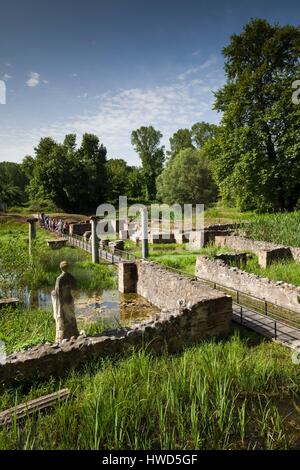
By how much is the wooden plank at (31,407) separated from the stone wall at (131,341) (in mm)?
984

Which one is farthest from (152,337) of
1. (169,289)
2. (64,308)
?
(169,289)

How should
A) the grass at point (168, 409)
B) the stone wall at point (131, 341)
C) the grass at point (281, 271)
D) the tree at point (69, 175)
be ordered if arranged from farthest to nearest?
the tree at point (69, 175)
the grass at point (281, 271)
the stone wall at point (131, 341)
the grass at point (168, 409)

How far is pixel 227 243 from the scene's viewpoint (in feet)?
69.7

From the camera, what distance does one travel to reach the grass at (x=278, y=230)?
18.3 metres

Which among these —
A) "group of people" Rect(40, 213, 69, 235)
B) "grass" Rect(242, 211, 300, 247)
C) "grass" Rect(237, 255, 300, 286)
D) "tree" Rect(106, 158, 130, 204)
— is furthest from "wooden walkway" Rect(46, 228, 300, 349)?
"tree" Rect(106, 158, 130, 204)

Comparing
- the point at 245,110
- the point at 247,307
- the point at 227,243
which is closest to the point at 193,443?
the point at 247,307

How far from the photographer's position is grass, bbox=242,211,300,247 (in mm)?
18266

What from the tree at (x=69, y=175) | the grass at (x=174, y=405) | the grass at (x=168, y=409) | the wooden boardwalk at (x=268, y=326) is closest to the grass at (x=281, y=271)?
the wooden boardwalk at (x=268, y=326)

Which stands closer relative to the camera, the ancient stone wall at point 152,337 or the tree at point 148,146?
the ancient stone wall at point 152,337

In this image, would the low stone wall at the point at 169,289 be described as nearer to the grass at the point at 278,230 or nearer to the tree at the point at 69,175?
the grass at the point at 278,230

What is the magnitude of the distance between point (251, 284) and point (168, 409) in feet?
26.1

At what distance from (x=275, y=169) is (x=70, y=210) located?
3218 cm

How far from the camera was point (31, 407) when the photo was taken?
4.90 metres

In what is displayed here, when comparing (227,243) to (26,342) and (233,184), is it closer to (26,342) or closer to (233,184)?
(233,184)
